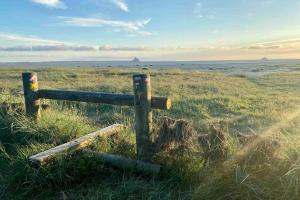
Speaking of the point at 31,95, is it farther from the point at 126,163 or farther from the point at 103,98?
the point at 126,163

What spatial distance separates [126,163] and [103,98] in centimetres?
123

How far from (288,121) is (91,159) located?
27.7 ft

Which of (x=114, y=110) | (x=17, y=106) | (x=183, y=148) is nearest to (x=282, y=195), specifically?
(x=183, y=148)

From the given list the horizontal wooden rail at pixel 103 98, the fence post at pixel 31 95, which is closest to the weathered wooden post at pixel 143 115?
A: the horizontal wooden rail at pixel 103 98

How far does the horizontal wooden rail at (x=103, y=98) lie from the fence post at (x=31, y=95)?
0.12 m

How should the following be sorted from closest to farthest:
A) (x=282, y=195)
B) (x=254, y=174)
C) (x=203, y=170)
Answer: (x=282, y=195) → (x=254, y=174) → (x=203, y=170)

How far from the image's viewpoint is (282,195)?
3.68 metres

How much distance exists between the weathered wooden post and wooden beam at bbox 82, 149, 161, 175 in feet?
0.71

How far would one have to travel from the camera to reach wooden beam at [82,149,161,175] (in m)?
4.54

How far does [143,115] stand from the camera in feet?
15.9

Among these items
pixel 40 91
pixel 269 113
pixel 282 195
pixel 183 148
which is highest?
pixel 40 91

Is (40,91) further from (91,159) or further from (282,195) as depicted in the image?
(282,195)

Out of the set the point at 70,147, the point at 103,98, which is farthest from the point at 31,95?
the point at 70,147

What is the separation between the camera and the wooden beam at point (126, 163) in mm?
4539
